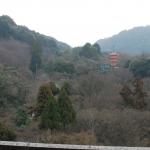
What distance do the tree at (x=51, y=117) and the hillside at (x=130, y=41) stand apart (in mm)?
52222

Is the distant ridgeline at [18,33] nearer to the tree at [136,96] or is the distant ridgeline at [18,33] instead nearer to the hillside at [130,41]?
the hillside at [130,41]

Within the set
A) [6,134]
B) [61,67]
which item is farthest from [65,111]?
[61,67]

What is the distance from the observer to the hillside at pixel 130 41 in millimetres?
74812

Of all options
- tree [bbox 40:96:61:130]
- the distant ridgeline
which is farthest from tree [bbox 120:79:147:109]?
the distant ridgeline

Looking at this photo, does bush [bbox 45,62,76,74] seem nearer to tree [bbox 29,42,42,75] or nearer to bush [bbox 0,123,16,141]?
tree [bbox 29,42,42,75]

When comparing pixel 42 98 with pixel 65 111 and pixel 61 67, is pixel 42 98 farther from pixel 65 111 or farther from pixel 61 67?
pixel 61 67

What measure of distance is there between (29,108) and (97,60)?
875 inches

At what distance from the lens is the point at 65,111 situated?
20.0 meters

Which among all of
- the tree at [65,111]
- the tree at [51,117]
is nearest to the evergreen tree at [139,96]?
the tree at [65,111]

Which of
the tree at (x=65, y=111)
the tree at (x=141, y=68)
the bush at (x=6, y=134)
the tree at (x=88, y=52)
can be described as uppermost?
the tree at (x=88, y=52)

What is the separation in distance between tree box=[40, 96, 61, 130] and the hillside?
52.2 meters

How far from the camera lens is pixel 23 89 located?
28.9m

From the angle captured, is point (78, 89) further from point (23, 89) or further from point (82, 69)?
point (82, 69)

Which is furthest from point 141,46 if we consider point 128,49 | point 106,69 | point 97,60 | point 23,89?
point 23,89
